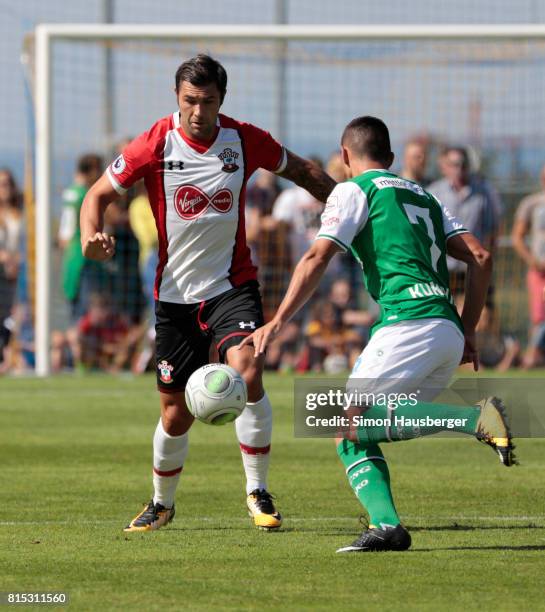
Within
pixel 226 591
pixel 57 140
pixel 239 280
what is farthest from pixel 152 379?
pixel 226 591

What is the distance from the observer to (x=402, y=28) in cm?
1858

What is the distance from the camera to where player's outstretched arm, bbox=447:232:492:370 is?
730 cm

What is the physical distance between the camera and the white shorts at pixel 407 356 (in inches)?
271

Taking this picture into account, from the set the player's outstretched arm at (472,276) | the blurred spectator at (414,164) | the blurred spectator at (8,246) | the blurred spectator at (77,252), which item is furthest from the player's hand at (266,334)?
the blurred spectator at (8,246)

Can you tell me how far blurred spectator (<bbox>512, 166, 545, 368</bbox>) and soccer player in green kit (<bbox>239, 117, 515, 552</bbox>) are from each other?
11.8 meters

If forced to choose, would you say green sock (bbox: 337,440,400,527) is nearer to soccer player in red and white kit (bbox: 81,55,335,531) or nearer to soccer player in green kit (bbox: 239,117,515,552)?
soccer player in green kit (bbox: 239,117,515,552)

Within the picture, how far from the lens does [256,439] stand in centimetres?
830

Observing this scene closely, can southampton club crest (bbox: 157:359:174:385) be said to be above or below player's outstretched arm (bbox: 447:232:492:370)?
below

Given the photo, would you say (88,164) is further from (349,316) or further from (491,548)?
(491,548)

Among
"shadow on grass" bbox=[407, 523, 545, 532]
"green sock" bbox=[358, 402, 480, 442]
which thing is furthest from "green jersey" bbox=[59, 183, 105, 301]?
"green sock" bbox=[358, 402, 480, 442]

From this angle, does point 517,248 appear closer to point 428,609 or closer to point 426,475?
point 426,475

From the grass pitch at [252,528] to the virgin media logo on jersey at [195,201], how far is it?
179cm

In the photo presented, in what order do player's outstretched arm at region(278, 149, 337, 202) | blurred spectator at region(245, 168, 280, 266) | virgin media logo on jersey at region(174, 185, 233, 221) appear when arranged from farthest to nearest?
blurred spectator at region(245, 168, 280, 266)
player's outstretched arm at region(278, 149, 337, 202)
virgin media logo on jersey at region(174, 185, 233, 221)

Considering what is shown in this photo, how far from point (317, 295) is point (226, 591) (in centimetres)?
1333
